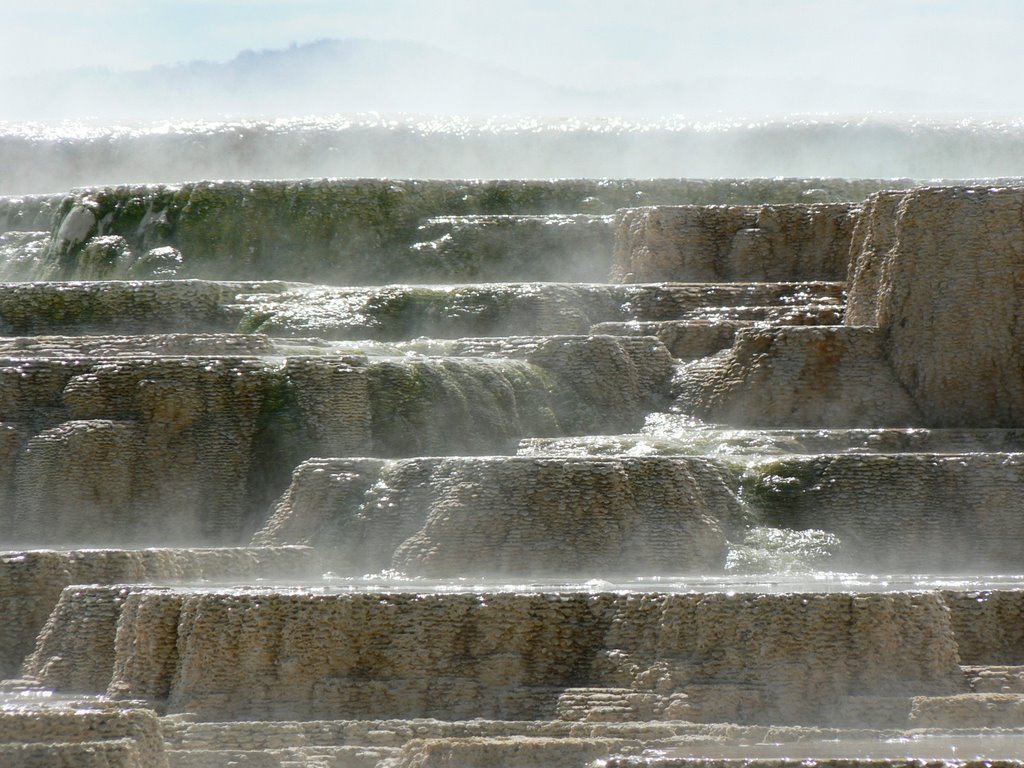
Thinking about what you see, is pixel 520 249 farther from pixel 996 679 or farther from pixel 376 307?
pixel 996 679

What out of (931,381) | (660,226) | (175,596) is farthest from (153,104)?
(175,596)

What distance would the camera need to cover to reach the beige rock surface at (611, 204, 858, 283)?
2564 centimetres

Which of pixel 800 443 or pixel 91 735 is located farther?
pixel 800 443

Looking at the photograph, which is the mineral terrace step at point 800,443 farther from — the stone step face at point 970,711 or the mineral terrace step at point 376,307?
the stone step face at point 970,711

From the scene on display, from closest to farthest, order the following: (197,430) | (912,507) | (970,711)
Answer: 1. (970,711)
2. (912,507)
3. (197,430)

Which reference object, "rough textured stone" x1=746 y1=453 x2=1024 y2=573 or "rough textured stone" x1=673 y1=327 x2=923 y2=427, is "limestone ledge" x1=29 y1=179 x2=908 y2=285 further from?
"rough textured stone" x1=746 y1=453 x2=1024 y2=573

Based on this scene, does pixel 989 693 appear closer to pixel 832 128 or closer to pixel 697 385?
pixel 697 385

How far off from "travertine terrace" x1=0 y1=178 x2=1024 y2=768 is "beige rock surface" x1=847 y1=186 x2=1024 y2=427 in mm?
32

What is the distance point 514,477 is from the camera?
57.7 ft

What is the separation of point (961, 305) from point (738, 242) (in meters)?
→ 5.42

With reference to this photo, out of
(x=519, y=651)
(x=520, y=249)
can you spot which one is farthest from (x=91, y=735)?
(x=520, y=249)

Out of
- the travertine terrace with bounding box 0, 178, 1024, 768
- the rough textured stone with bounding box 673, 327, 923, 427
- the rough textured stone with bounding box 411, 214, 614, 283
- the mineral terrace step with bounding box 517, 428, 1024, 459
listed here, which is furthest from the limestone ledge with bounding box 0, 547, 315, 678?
the rough textured stone with bounding box 411, 214, 614, 283

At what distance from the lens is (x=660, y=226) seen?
26.0m

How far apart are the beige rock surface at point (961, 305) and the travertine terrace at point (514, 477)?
0.11 ft
